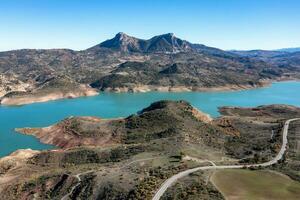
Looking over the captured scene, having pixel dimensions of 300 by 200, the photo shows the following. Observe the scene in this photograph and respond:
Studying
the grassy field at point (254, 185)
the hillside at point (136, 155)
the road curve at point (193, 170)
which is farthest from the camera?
the hillside at point (136, 155)

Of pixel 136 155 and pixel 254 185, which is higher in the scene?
pixel 254 185

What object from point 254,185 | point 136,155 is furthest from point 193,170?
point 136,155

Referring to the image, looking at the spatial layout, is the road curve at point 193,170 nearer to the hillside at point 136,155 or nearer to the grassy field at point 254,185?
the hillside at point 136,155

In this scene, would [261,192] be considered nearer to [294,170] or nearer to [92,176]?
[294,170]

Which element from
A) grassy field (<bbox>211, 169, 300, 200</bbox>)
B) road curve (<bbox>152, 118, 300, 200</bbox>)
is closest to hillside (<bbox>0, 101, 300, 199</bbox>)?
road curve (<bbox>152, 118, 300, 200</bbox>)

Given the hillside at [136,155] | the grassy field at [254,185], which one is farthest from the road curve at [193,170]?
the grassy field at [254,185]

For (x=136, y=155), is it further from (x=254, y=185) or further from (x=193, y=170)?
(x=254, y=185)

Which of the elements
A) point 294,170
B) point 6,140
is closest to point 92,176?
point 294,170
